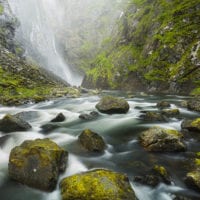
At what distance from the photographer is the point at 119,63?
57.2 meters

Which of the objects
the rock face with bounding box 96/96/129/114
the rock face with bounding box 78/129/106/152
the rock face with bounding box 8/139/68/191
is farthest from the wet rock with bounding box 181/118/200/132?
the rock face with bounding box 8/139/68/191

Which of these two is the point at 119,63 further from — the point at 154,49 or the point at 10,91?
the point at 10,91

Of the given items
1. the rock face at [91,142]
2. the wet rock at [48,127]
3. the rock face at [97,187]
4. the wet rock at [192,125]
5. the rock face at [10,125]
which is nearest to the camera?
the rock face at [97,187]

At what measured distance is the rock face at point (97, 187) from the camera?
746 centimetres

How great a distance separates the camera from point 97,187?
764cm

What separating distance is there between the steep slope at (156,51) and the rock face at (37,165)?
2881 centimetres

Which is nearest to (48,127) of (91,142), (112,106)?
(91,142)

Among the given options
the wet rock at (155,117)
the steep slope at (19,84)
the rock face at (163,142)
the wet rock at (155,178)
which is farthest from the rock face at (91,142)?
the steep slope at (19,84)

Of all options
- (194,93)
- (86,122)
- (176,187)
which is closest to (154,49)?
(194,93)

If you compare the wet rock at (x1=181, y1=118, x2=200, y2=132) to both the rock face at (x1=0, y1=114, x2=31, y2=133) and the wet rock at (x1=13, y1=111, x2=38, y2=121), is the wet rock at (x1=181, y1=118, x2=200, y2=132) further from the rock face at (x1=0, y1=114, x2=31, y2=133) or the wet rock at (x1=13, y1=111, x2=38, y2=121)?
the wet rock at (x1=13, y1=111, x2=38, y2=121)

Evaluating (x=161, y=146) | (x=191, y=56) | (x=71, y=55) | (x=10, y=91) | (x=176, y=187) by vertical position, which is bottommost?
(x=176, y=187)

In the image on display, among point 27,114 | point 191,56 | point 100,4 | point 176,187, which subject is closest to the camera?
point 176,187

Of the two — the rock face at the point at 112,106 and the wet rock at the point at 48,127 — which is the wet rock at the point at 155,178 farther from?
the rock face at the point at 112,106

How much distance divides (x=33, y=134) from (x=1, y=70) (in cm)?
2163
